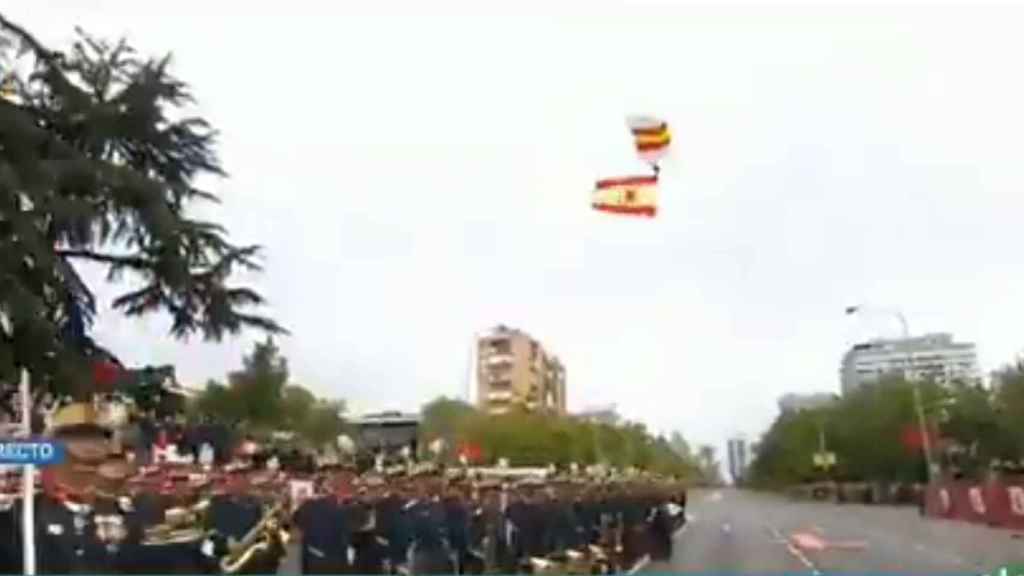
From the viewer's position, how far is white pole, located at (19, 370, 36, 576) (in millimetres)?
9133

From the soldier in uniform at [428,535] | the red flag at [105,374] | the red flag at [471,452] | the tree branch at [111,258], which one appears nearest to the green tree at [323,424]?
the soldier in uniform at [428,535]

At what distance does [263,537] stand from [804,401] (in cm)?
357

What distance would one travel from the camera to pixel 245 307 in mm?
10234

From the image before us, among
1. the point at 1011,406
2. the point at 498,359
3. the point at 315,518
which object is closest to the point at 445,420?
the point at 498,359

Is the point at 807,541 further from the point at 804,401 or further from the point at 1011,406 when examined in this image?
the point at 1011,406

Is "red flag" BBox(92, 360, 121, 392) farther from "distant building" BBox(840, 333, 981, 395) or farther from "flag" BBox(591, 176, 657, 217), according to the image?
"distant building" BBox(840, 333, 981, 395)

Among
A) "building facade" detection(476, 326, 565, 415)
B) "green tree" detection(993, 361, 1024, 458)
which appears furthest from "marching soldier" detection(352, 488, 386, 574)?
"green tree" detection(993, 361, 1024, 458)

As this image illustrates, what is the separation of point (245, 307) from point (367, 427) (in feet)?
3.67

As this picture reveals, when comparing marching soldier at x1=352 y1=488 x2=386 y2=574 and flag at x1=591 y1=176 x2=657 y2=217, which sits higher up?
flag at x1=591 y1=176 x2=657 y2=217

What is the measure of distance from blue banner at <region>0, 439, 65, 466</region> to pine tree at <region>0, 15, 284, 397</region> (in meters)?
0.38

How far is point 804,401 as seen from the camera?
10227 mm

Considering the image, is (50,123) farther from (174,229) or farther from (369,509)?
(369,509)

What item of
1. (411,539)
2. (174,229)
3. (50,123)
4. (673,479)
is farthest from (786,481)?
(50,123)

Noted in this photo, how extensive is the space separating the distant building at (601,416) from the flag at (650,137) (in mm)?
1722
